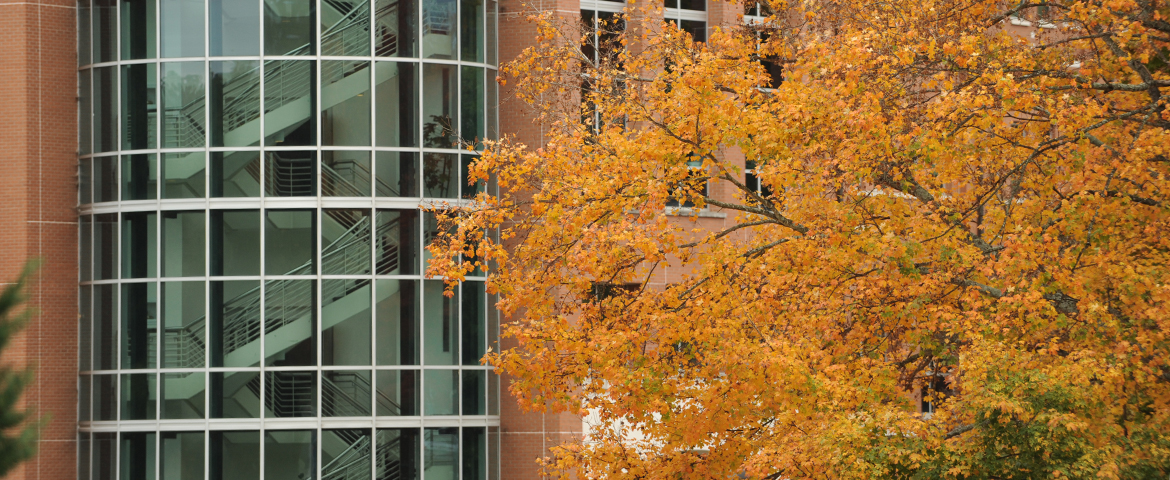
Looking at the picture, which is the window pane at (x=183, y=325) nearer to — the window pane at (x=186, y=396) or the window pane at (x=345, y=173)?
the window pane at (x=186, y=396)

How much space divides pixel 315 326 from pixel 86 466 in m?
5.16

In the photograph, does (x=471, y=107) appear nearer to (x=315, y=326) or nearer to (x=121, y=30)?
(x=315, y=326)

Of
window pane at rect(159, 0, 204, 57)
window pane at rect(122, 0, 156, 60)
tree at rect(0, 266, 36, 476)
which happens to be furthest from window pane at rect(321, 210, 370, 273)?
tree at rect(0, 266, 36, 476)

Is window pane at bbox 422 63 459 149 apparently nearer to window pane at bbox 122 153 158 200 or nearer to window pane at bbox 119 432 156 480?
window pane at bbox 122 153 158 200

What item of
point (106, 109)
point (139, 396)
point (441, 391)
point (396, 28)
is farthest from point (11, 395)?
point (106, 109)

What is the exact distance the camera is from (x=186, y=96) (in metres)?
23.4

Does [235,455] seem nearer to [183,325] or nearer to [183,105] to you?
[183,325]

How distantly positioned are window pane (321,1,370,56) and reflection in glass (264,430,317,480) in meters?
7.00

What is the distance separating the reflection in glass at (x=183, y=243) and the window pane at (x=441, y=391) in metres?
4.62

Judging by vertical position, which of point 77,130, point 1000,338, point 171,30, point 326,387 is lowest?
point 326,387

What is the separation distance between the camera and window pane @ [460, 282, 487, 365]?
24.1 meters

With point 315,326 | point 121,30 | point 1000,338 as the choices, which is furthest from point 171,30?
point 1000,338

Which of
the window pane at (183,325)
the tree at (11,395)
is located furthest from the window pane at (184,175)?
the tree at (11,395)

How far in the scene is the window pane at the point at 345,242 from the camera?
23312mm
